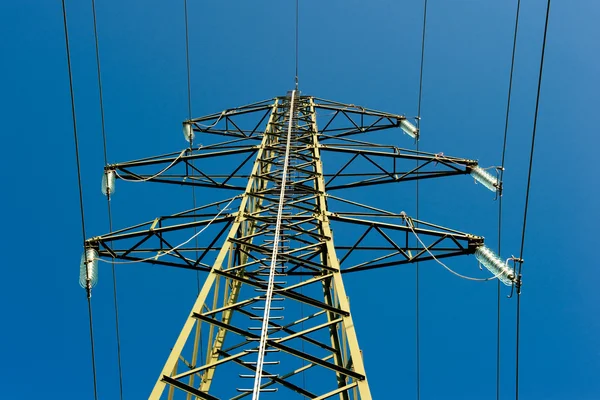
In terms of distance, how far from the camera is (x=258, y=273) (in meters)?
12.0

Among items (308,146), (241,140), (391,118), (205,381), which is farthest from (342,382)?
(391,118)

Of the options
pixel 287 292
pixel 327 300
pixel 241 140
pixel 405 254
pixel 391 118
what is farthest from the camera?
pixel 391 118

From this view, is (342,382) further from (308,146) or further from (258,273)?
(308,146)

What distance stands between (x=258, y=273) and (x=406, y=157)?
5826 mm

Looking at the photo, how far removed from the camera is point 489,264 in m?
12.6

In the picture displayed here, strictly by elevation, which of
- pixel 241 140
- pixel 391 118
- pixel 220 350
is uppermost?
pixel 391 118

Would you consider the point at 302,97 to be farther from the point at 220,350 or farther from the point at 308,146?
the point at 220,350

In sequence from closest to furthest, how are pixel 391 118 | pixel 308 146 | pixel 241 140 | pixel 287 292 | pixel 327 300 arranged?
pixel 287 292
pixel 327 300
pixel 308 146
pixel 241 140
pixel 391 118

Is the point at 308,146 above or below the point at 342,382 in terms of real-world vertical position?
above

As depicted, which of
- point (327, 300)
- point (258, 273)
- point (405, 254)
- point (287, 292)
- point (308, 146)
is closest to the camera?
point (287, 292)

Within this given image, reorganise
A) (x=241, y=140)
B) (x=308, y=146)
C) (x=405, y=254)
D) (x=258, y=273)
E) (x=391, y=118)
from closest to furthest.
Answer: (x=258, y=273) < (x=405, y=254) < (x=308, y=146) < (x=241, y=140) < (x=391, y=118)

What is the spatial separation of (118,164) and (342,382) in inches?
361

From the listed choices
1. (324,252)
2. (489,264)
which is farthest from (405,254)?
(324,252)

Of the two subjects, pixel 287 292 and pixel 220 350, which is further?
pixel 220 350
